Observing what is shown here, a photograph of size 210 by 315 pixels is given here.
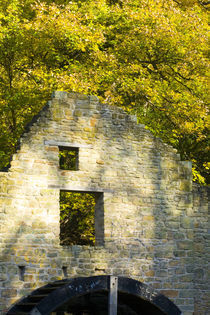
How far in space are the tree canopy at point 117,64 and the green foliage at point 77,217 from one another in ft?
7.41

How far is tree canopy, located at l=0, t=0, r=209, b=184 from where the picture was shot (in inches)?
659

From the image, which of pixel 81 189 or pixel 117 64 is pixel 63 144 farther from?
pixel 117 64

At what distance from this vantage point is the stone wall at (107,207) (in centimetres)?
1059

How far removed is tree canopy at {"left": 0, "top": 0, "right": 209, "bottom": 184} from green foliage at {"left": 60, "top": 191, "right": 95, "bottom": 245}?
2.26 metres

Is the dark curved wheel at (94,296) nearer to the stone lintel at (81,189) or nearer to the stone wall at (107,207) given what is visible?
the stone wall at (107,207)

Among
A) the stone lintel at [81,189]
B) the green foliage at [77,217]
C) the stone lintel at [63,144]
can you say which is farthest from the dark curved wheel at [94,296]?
the green foliage at [77,217]

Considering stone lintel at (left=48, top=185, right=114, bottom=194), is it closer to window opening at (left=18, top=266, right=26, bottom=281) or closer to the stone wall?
the stone wall

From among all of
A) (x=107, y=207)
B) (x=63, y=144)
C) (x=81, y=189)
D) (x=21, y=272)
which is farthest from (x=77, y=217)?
(x=21, y=272)

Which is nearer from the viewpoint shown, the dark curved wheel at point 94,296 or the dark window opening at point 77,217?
the dark curved wheel at point 94,296

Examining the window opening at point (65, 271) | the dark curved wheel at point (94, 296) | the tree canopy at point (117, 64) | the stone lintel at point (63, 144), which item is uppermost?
the tree canopy at point (117, 64)

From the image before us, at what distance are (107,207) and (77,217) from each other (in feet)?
21.9

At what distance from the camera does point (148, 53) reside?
738 inches

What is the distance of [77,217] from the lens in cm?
1812

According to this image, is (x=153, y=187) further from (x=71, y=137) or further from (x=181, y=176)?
(x=71, y=137)
